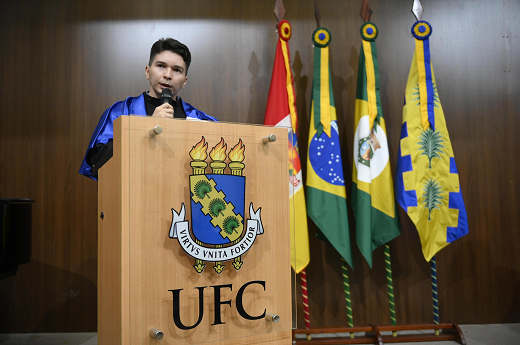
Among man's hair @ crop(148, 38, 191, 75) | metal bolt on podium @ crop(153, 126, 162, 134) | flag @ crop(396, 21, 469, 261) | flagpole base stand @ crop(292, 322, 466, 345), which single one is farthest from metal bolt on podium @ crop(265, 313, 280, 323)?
flag @ crop(396, 21, 469, 261)

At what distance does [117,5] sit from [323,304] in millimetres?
2722

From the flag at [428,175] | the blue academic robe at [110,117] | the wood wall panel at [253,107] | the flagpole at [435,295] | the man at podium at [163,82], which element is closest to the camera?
the blue academic robe at [110,117]

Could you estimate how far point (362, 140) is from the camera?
103 inches

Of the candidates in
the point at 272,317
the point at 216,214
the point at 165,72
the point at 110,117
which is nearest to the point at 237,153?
the point at 216,214

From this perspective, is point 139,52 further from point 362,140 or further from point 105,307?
point 105,307

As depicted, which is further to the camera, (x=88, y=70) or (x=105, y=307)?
(x=88, y=70)

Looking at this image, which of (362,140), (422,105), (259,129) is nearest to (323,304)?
(362,140)

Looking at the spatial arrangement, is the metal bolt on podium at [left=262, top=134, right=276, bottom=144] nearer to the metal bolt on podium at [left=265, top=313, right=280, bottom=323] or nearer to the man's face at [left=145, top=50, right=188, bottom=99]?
the metal bolt on podium at [left=265, top=313, right=280, bottom=323]

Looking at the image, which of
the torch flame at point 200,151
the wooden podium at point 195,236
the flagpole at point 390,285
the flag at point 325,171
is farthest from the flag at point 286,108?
the torch flame at point 200,151

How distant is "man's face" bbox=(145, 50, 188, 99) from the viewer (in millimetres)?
1639

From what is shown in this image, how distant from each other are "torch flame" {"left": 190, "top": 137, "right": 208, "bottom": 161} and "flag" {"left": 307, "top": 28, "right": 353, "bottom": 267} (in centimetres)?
173

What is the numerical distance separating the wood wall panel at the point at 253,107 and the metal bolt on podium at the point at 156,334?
6.99 ft

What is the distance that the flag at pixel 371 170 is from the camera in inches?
102

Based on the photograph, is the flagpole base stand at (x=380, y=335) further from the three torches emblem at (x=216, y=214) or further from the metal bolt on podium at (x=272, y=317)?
the three torches emblem at (x=216, y=214)
